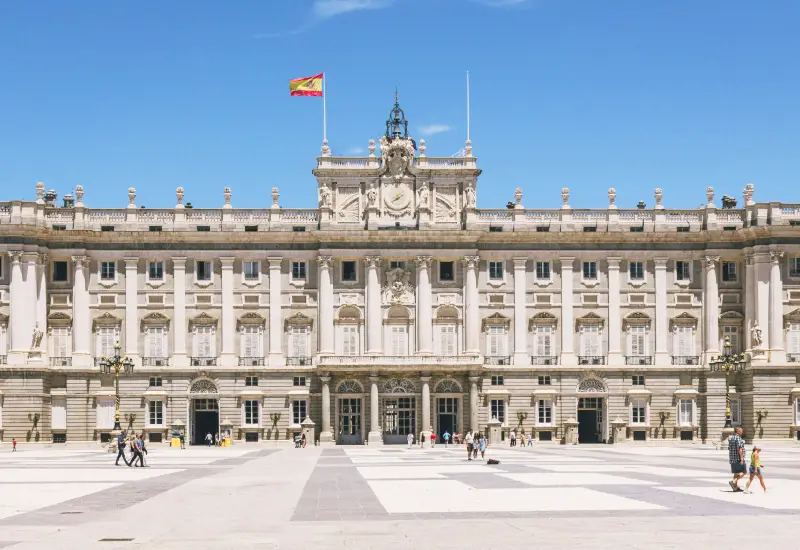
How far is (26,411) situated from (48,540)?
60.1m

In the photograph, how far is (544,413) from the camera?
82125 millimetres

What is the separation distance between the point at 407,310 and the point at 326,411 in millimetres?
9542

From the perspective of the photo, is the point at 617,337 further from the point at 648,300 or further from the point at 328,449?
the point at 328,449

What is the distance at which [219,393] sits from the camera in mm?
81688

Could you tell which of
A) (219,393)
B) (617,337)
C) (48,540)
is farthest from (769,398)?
(48,540)

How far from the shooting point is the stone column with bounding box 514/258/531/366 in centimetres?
8269

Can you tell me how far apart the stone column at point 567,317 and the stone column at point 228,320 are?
2385 cm

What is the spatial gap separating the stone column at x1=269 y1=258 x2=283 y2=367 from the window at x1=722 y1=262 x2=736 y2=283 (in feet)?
107

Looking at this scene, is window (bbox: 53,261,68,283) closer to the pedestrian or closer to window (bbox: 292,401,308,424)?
window (bbox: 292,401,308,424)

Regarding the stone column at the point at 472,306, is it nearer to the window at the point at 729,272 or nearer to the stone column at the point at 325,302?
the stone column at the point at 325,302

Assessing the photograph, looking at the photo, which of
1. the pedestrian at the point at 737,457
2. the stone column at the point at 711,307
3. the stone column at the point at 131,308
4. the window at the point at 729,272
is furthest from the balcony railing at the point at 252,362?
the pedestrian at the point at 737,457

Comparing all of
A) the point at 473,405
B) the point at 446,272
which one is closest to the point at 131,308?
the point at 446,272

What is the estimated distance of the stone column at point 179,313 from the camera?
268 feet

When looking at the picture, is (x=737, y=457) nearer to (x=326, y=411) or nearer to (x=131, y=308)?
(x=326, y=411)
